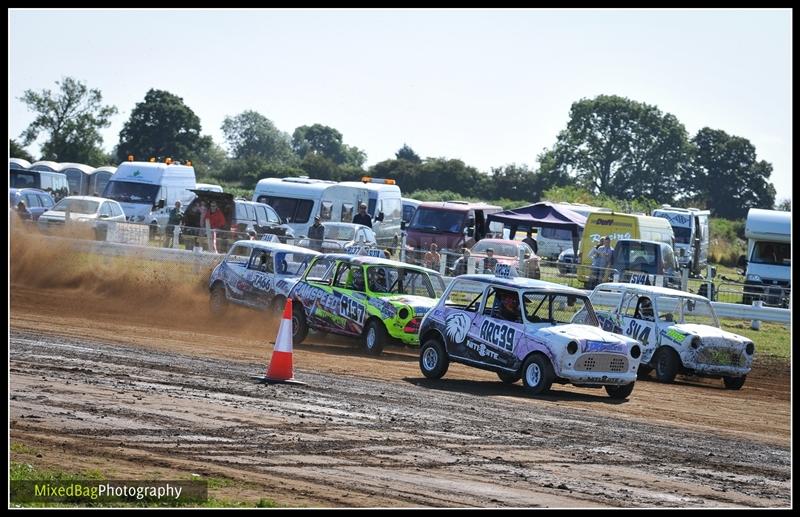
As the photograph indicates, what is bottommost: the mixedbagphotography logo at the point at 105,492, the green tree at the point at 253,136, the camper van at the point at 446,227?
the mixedbagphotography logo at the point at 105,492

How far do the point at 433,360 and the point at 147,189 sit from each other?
26772mm

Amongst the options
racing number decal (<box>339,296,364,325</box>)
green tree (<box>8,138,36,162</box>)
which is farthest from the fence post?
green tree (<box>8,138,36,162</box>)

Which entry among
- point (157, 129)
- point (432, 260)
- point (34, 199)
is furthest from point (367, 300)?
point (157, 129)

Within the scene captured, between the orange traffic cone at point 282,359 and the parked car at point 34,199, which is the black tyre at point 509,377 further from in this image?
the parked car at point 34,199

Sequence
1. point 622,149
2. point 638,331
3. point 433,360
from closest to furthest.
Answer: point 433,360 < point 638,331 < point 622,149

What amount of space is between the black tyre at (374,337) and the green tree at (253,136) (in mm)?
139761

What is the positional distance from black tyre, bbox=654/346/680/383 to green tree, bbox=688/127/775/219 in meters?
92.1

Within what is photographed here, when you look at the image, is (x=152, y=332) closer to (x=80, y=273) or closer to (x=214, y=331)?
(x=214, y=331)

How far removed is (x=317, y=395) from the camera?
15.0m

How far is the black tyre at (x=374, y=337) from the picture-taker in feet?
68.0

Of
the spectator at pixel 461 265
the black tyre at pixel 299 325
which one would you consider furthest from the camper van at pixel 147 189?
the black tyre at pixel 299 325

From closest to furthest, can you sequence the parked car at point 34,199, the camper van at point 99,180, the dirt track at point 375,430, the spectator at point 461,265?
the dirt track at point 375,430 → the spectator at point 461,265 → the parked car at point 34,199 → the camper van at point 99,180

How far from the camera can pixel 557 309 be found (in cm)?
1769

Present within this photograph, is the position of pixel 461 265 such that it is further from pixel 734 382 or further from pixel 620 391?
pixel 620 391
